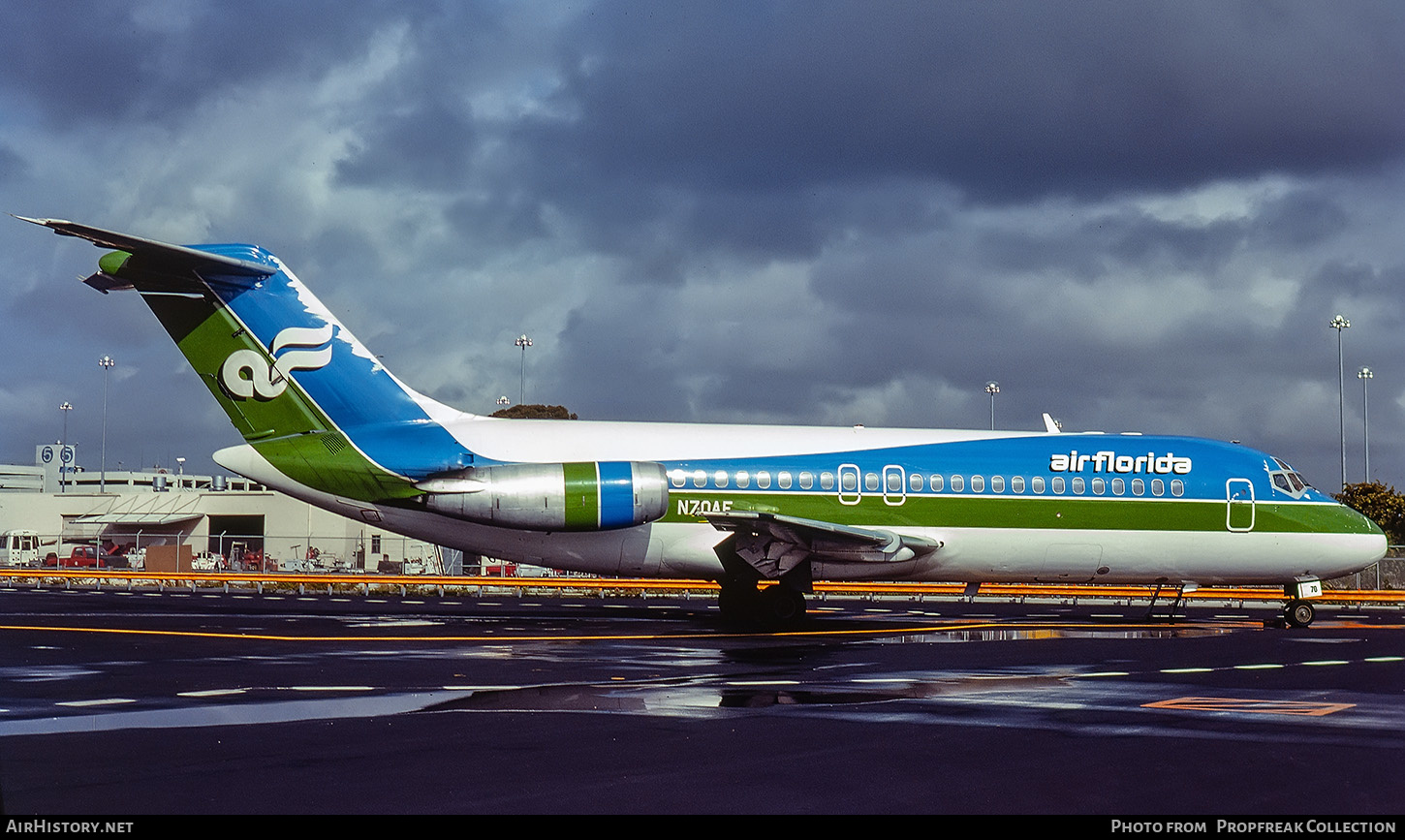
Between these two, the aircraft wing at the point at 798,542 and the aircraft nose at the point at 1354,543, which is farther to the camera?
the aircraft nose at the point at 1354,543

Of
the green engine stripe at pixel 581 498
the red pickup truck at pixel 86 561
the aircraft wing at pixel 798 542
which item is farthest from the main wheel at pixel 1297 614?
the red pickup truck at pixel 86 561

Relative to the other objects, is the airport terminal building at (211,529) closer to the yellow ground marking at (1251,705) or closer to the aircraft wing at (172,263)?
the aircraft wing at (172,263)

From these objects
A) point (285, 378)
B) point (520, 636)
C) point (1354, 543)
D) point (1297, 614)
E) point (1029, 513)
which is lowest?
point (1297, 614)

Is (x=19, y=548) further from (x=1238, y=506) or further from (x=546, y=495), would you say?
(x=1238, y=506)

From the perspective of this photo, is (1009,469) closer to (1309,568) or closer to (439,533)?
(1309,568)

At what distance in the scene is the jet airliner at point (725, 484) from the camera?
855 inches

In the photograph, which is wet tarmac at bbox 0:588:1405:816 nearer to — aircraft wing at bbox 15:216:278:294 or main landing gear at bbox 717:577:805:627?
main landing gear at bbox 717:577:805:627

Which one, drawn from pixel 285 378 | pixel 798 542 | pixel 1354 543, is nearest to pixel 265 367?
pixel 285 378

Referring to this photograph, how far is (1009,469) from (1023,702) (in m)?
12.6

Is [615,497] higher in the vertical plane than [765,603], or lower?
higher

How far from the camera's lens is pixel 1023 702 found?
12.3 metres

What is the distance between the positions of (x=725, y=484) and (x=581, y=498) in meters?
2.95

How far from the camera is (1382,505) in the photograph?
63312 mm

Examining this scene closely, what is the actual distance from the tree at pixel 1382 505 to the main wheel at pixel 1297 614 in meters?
39.5
